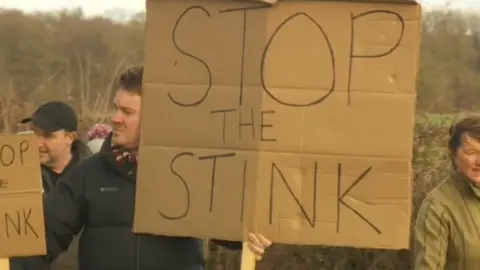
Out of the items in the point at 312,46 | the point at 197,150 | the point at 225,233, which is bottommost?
the point at 225,233

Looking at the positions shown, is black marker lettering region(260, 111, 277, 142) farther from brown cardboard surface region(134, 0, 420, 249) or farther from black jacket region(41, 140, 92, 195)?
black jacket region(41, 140, 92, 195)

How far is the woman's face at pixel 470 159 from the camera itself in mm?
3479

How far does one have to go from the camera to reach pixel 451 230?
3492mm

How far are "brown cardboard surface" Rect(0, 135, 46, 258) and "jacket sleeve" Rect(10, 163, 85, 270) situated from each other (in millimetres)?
93

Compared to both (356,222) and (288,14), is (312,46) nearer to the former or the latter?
(288,14)

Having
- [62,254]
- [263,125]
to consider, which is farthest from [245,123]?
[62,254]

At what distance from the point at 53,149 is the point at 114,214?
109 cm

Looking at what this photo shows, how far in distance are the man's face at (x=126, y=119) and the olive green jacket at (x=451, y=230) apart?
3.55 ft

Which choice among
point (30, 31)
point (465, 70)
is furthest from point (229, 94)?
point (30, 31)

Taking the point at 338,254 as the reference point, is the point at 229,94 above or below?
above

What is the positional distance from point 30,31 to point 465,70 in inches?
320

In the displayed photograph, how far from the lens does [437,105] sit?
6867 millimetres

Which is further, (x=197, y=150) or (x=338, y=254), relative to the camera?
(x=338, y=254)

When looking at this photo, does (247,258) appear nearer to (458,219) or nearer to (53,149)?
(458,219)
